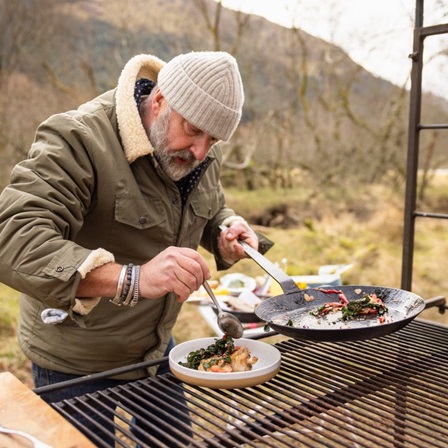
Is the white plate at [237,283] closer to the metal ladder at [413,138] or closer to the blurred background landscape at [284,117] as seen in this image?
the metal ladder at [413,138]

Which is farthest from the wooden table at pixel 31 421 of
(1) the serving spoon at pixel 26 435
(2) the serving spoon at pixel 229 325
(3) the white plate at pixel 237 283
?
(3) the white plate at pixel 237 283

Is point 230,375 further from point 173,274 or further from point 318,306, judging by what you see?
point 318,306

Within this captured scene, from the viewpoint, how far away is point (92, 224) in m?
1.89

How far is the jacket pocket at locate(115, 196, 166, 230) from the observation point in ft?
6.16

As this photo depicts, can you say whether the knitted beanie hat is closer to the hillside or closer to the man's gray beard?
the man's gray beard

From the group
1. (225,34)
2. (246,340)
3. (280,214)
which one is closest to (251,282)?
(246,340)

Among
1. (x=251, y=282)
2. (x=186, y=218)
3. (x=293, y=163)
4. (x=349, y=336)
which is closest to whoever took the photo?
(x=349, y=336)

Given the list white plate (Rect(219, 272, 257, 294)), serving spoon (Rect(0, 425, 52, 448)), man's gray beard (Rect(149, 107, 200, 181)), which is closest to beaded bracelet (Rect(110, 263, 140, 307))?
serving spoon (Rect(0, 425, 52, 448))

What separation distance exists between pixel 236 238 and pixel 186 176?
→ 1.05 feet

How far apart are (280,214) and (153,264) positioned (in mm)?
7419

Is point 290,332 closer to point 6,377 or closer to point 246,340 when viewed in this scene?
point 246,340

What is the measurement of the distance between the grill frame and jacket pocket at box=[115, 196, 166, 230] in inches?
22.3

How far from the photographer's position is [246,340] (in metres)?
1.77

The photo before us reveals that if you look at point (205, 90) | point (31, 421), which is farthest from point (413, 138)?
point (31, 421)
